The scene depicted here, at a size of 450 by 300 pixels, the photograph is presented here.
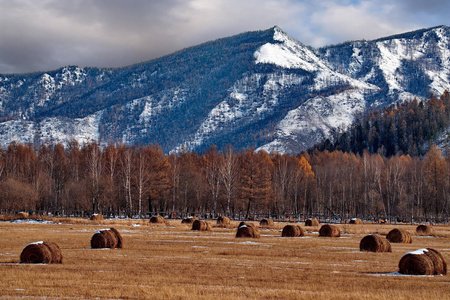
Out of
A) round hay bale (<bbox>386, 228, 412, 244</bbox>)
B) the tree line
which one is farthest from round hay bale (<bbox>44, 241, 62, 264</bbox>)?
the tree line

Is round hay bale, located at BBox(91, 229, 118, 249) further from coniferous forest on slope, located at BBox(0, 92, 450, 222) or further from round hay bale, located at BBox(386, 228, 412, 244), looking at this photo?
coniferous forest on slope, located at BBox(0, 92, 450, 222)

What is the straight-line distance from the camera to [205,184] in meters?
110

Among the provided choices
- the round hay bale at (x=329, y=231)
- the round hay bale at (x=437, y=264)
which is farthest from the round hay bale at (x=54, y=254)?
the round hay bale at (x=329, y=231)

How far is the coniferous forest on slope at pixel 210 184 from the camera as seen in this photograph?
9544 centimetres

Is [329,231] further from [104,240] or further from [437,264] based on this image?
[437,264]

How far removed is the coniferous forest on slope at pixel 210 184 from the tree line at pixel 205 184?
0.21 m

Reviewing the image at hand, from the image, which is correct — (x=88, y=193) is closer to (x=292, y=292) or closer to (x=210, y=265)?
(x=210, y=265)

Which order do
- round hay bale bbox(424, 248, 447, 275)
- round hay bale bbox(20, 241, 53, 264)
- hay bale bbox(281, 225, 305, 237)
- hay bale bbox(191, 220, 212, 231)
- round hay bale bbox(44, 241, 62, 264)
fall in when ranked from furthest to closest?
hay bale bbox(191, 220, 212, 231), hay bale bbox(281, 225, 305, 237), round hay bale bbox(44, 241, 62, 264), round hay bale bbox(20, 241, 53, 264), round hay bale bbox(424, 248, 447, 275)

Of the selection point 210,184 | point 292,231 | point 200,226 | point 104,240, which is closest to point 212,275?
point 104,240

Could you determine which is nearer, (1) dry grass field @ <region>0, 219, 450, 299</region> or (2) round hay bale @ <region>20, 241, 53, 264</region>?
(1) dry grass field @ <region>0, 219, 450, 299</region>

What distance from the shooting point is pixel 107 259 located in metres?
25.7

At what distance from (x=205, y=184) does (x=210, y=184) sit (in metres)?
7.44

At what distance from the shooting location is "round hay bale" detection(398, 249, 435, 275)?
2186 cm

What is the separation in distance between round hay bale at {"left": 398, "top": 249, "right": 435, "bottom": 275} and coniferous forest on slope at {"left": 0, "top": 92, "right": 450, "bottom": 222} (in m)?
65.0
